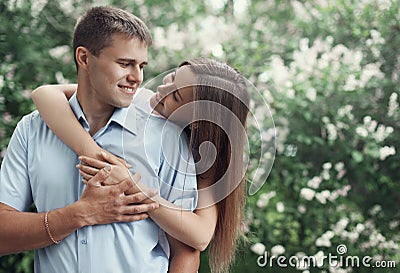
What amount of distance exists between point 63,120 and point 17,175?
164 mm

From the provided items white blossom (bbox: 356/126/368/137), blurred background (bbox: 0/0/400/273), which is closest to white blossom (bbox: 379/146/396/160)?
blurred background (bbox: 0/0/400/273)

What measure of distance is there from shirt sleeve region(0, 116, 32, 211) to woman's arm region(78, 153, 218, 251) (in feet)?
0.53

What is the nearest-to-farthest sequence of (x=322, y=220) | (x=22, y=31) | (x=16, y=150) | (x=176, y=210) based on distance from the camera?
(x=176, y=210) < (x=16, y=150) < (x=22, y=31) < (x=322, y=220)

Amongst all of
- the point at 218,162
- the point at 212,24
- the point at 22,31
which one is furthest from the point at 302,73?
the point at 218,162

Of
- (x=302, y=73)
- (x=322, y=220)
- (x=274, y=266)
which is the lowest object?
(x=274, y=266)

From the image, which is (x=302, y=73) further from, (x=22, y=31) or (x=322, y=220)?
(x=22, y=31)

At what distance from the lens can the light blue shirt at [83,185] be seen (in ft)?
5.25

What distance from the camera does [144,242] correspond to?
161 centimetres

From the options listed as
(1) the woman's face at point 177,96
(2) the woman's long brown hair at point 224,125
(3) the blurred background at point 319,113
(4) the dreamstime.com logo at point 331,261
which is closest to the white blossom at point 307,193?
(3) the blurred background at point 319,113

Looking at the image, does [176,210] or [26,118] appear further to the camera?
[26,118]

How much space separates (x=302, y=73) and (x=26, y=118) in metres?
2.13

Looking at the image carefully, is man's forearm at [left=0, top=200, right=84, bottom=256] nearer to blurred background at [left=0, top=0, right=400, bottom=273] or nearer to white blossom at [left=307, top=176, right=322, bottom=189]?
blurred background at [left=0, top=0, right=400, bottom=273]

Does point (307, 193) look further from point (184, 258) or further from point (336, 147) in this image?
point (184, 258)

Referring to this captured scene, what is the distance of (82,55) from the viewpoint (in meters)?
1.67
